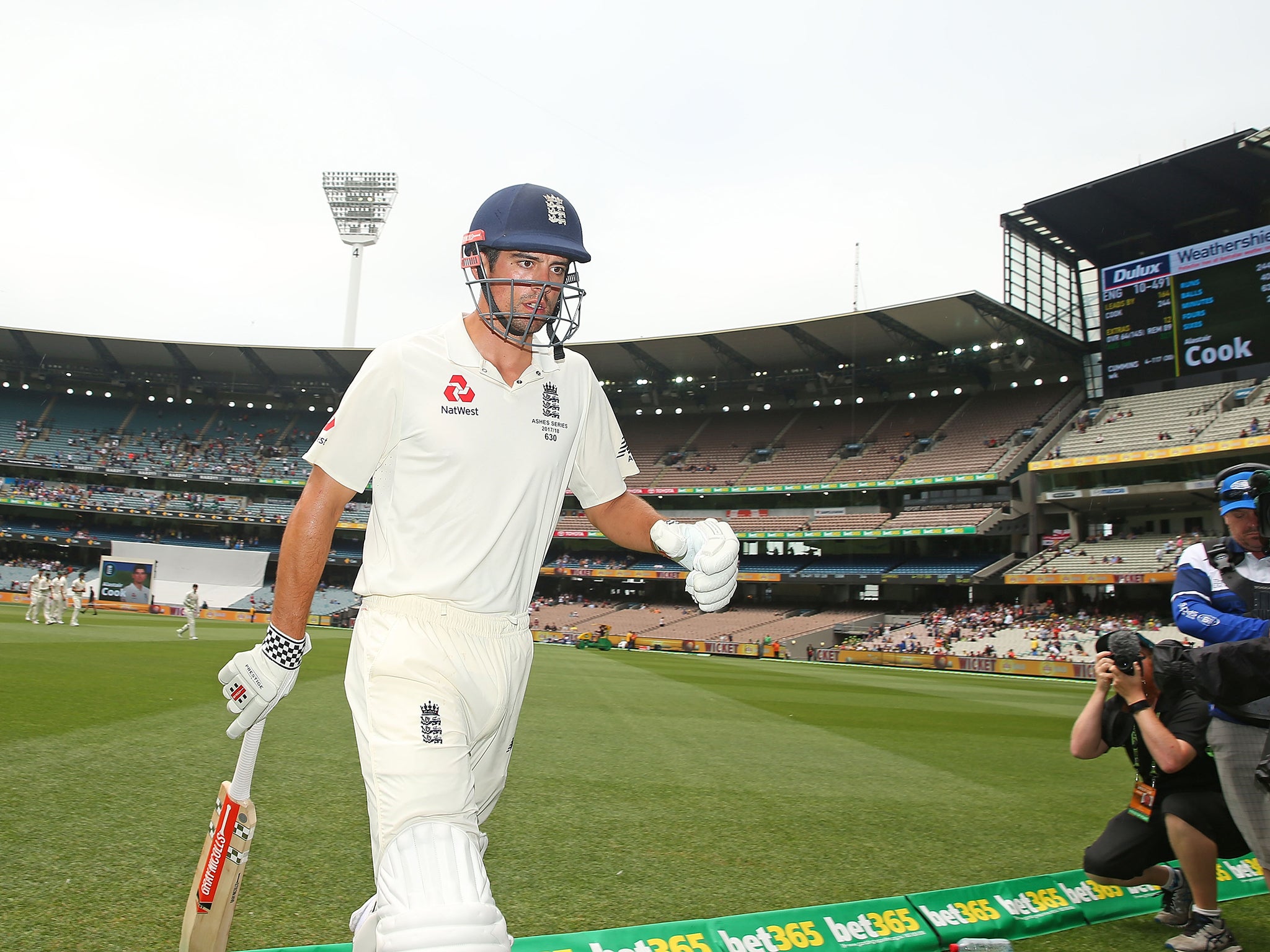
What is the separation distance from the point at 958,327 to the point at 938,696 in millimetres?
27449

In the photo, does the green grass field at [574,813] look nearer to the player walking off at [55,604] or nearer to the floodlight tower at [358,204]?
the player walking off at [55,604]

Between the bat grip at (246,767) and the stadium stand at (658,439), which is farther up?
the stadium stand at (658,439)

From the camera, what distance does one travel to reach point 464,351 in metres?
2.70

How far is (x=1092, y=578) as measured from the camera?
3484cm

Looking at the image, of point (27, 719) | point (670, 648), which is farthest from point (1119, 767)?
point (670, 648)

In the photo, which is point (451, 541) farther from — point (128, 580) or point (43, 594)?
point (128, 580)

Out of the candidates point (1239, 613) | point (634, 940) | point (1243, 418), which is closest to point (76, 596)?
point (634, 940)

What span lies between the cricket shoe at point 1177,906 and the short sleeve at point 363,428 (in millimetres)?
4409

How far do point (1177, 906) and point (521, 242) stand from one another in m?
4.61

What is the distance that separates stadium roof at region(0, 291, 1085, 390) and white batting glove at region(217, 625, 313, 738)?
3979 centimetres

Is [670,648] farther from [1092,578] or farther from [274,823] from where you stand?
[274,823]

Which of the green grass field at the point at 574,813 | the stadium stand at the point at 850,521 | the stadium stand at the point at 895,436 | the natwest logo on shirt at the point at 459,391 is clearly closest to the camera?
the natwest logo on shirt at the point at 459,391

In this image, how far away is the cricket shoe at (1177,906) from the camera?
4203 mm


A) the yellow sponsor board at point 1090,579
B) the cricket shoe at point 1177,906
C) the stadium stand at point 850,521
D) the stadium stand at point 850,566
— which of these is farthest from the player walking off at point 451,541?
the stadium stand at point 850,521
